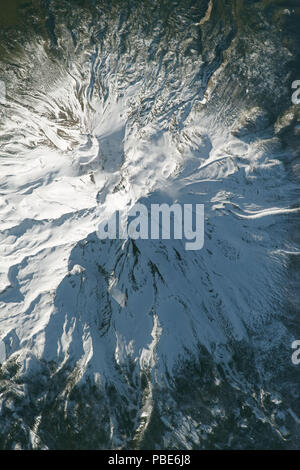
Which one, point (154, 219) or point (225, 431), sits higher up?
point (154, 219)

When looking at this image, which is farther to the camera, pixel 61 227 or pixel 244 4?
pixel 244 4

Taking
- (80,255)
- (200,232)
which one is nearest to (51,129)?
(80,255)

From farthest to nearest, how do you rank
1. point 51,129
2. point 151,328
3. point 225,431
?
point 51,129 → point 151,328 → point 225,431

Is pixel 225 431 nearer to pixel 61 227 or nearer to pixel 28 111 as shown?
pixel 61 227

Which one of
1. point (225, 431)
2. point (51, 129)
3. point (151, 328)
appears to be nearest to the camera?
point (225, 431)

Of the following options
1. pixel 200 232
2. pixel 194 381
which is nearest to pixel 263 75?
pixel 200 232

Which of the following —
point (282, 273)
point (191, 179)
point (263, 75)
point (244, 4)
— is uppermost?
point (244, 4)

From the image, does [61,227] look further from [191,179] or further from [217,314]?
[217,314]
